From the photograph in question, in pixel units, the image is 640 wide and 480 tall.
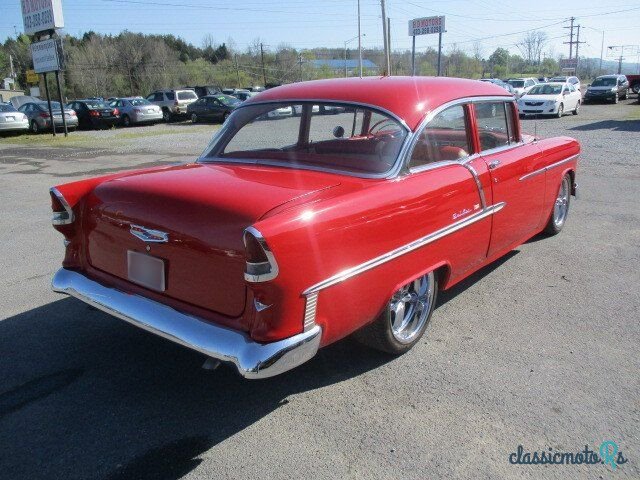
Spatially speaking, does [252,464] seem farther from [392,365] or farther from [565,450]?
[565,450]

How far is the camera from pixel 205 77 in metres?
77.1

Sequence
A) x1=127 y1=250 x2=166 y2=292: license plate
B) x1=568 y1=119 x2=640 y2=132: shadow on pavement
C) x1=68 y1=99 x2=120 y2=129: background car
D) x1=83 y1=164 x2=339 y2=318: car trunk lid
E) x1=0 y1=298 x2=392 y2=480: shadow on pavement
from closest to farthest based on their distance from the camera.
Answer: x1=0 y1=298 x2=392 y2=480: shadow on pavement
x1=83 y1=164 x2=339 y2=318: car trunk lid
x1=127 y1=250 x2=166 y2=292: license plate
x1=568 y1=119 x2=640 y2=132: shadow on pavement
x1=68 y1=99 x2=120 y2=129: background car

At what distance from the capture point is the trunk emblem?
2.85 m

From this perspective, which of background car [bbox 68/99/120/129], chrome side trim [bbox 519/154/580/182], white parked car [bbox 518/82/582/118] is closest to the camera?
chrome side trim [bbox 519/154/580/182]

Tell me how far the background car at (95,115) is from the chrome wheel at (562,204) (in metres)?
25.2

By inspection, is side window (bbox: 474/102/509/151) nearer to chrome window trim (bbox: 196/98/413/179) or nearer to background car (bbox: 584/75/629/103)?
chrome window trim (bbox: 196/98/413/179)

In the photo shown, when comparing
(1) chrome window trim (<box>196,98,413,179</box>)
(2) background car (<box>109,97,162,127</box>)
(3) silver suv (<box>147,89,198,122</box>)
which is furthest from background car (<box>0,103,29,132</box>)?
(1) chrome window trim (<box>196,98,413,179</box>)

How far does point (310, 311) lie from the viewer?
8.66ft

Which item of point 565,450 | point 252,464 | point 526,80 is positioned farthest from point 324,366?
point 526,80

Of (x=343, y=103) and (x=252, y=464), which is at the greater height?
(x=343, y=103)

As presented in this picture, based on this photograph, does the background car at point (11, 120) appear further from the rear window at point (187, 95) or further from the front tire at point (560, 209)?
the front tire at point (560, 209)

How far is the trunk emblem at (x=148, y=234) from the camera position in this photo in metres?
2.85

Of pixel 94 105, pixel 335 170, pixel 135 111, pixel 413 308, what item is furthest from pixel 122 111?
pixel 413 308

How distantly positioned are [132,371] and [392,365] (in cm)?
161
